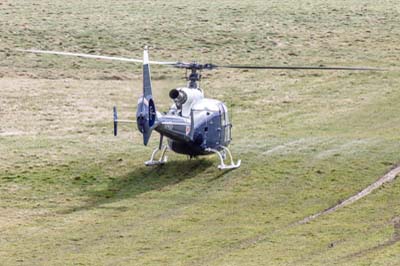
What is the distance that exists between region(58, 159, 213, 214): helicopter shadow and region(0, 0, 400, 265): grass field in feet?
0.24

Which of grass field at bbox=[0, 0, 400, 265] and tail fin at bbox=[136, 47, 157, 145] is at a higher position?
tail fin at bbox=[136, 47, 157, 145]

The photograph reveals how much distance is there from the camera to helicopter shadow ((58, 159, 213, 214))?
32.2 m

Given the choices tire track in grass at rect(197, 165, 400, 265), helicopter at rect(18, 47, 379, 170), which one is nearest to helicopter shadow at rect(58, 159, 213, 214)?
helicopter at rect(18, 47, 379, 170)

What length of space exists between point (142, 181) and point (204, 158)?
234cm

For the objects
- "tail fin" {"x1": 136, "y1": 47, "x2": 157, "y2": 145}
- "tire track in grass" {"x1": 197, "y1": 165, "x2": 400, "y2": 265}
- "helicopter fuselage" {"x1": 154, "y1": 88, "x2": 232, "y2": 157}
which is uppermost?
"tail fin" {"x1": 136, "y1": 47, "x2": 157, "y2": 145}

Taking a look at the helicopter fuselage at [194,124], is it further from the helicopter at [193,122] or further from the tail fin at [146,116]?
the tail fin at [146,116]

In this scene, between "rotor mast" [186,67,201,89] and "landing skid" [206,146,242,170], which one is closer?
"landing skid" [206,146,242,170]

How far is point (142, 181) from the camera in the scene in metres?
33.8

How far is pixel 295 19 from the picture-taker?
63250 mm

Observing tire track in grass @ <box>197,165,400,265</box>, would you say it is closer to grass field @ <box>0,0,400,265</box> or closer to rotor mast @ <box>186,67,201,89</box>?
grass field @ <box>0,0,400,265</box>

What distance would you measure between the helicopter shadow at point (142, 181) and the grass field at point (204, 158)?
72 mm

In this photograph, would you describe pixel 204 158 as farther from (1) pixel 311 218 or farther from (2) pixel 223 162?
(1) pixel 311 218

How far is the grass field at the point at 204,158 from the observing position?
27828 millimetres

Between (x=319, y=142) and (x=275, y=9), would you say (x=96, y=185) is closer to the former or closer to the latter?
(x=319, y=142)
